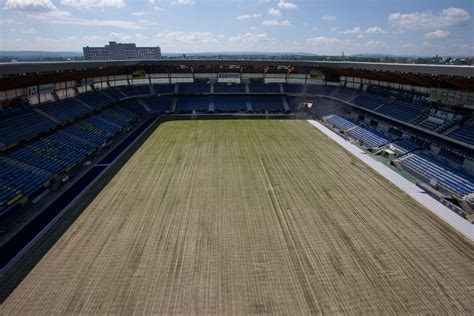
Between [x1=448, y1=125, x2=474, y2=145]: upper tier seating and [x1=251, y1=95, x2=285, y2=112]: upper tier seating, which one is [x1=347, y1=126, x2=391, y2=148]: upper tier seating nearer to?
[x1=448, y1=125, x2=474, y2=145]: upper tier seating

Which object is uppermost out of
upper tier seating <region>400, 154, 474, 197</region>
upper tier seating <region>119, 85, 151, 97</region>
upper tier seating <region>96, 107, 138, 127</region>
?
upper tier seating <region>119, 85, 151, 97</region>

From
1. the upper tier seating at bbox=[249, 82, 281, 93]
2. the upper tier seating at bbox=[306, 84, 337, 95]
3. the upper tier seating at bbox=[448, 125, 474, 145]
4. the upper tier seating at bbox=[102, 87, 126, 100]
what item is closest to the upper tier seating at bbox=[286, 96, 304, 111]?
the upper tier seating at bbox=[306, 84, 337, 95]

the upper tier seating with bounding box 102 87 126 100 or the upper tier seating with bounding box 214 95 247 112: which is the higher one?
the upper tier seating with bounding box 102 87 126 100

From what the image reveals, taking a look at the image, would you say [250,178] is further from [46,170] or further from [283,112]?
[283,112]

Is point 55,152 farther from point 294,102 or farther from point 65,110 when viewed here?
point 294,102

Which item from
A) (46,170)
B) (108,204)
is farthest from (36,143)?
(108,204)

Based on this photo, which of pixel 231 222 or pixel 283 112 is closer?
pixel 231 222

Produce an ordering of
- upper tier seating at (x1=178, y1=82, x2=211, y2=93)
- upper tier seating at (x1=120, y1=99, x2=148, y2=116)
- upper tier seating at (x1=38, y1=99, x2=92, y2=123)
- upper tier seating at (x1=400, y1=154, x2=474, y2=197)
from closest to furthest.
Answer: upper tier seating at (x1=400, y1=154, x2=474, y2=197), upper tier seating at (x1=38, y1=99, x2=92, y2=123), upper tier seating at (x1=120, y1=99, x2=148, y2=116), upper tier seating at (x1=178, y1=82, x2=211, y2=93)
